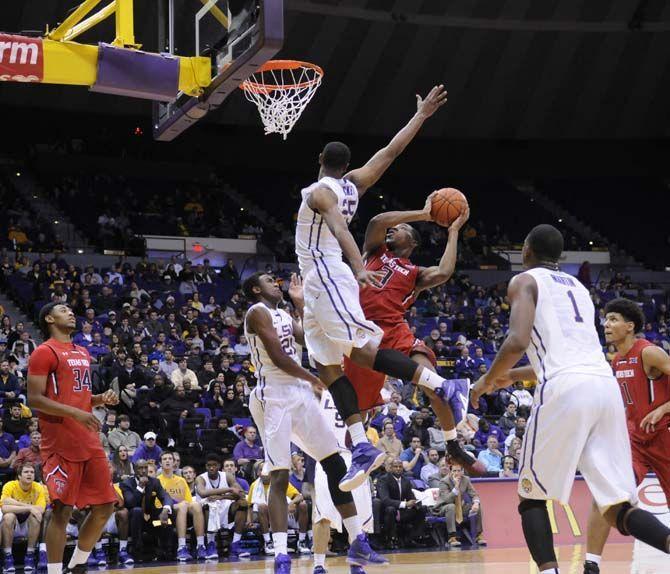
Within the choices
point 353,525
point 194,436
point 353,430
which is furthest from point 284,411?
point 194,436

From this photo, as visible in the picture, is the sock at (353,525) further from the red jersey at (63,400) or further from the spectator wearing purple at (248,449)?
the spectator wearing purple at (248,449)

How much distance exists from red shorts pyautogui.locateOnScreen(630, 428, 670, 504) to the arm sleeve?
464 cm

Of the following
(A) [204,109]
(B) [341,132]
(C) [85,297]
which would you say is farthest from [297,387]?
(B) [341,132]

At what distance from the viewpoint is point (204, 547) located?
13.2 meters

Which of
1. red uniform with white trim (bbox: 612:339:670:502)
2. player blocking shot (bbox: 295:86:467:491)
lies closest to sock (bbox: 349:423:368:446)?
player blocking shot (bbox: 295:86:467:491)

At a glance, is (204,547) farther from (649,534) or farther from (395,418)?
(649,534)

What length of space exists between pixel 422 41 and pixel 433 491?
683 inches

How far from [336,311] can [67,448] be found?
2468mm

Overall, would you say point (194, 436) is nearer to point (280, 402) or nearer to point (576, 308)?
point (280, 402)

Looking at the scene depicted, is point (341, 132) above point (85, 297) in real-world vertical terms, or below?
above

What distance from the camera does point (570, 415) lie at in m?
5.45

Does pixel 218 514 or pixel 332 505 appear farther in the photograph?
pixel 218 514

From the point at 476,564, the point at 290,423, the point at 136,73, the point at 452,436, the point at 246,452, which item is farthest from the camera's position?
the point at 246,452

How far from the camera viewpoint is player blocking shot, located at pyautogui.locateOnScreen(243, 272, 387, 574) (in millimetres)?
7570
